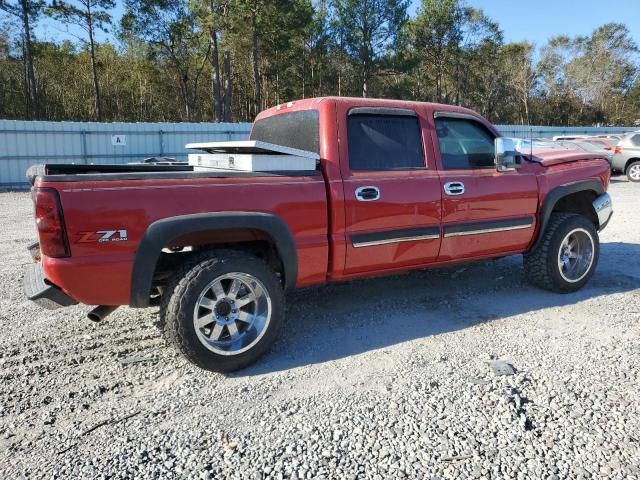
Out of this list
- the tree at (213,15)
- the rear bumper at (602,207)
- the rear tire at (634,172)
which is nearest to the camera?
the rear bumper at (602,207)

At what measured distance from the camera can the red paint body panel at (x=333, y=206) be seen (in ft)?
10.1

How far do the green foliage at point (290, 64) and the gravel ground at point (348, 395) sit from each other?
2612 cm

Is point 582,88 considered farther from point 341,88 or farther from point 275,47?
point 275,47

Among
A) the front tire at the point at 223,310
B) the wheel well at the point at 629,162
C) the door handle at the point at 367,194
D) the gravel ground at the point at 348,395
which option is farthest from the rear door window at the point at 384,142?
the wheel well at the point at 629,162

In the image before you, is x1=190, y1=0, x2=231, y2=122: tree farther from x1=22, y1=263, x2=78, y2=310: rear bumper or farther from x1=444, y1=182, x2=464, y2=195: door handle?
x1=22, y1=263, x2=78, y2=310: rear bumper

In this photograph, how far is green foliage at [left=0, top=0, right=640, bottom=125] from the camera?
30.1 meters

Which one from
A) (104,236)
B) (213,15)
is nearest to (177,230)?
(104,236)

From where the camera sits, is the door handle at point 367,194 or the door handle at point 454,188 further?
the door handle at point 454,188

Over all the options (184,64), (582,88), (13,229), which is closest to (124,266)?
(13,229)

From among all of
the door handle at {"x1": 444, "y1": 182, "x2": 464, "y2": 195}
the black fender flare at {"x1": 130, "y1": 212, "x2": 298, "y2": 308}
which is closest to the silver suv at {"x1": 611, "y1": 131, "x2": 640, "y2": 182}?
the door handle at {"x1": 444, "y1": 182, "x2": 464, "y2": 195}

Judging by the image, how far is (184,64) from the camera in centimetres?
3569

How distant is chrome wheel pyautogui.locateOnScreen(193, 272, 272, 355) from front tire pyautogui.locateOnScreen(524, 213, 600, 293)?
2.87 meters

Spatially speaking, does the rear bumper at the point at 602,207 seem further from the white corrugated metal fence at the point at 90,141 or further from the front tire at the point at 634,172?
the white corrugated metal fence at the point at 90,141

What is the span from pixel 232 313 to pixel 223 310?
6cm
